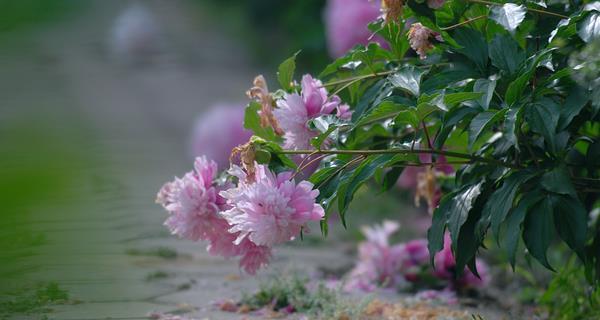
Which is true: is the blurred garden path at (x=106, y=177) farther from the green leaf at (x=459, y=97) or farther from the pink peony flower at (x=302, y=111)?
the green leaf at (x=459, y=97)

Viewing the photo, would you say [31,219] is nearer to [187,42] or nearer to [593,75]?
[593,75]

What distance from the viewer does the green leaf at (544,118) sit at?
119cm

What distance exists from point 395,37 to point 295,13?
13.1ft

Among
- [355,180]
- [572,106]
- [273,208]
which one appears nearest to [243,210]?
[273,208]

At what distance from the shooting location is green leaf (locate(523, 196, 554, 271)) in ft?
3.94

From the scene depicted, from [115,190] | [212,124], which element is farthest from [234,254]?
[212,124]

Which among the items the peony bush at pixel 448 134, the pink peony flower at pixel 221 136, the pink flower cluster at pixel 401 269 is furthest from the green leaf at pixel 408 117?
the pink peony flower at pixel 221 136

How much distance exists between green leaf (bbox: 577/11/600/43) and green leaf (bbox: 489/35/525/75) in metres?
0.10

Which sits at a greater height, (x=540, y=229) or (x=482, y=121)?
(x=482, y=121)

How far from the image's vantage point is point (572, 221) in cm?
122

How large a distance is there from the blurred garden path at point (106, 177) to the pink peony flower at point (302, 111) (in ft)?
0.78

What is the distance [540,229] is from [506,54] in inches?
10.6

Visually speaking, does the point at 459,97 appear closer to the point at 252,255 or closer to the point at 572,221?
the point at 572,221

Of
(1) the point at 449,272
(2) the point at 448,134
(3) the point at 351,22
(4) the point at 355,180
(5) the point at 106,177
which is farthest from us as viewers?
(3) the point at 351,22
